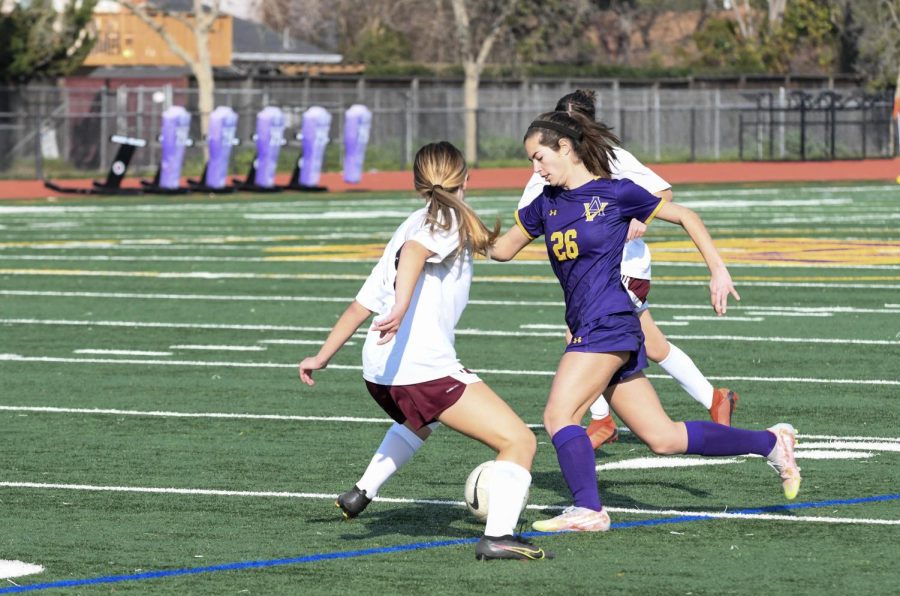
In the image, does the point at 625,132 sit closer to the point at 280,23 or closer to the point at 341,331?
the point at 280,23

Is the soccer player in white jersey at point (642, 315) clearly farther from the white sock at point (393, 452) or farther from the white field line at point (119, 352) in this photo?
the white field line at point (119, 352)

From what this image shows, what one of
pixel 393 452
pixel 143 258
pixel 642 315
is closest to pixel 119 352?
pixel 642 315

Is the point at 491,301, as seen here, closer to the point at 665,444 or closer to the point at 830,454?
the point at 830,454

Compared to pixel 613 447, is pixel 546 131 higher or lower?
higher

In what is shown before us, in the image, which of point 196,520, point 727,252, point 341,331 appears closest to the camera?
point 341,331

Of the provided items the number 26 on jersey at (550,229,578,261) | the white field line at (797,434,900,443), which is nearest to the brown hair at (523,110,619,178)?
the number 26 on jersey at (550,229,578,261)

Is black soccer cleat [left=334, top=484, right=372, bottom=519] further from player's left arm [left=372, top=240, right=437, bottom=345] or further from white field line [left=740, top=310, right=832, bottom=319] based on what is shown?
white field line [left=740, top=310, right=832, bottom=319]

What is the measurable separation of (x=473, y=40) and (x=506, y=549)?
54115 millimetres

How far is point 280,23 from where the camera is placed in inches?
3196

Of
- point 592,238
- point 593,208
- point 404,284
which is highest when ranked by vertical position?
→ point 593,208

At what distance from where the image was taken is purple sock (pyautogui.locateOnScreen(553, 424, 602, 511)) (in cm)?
745

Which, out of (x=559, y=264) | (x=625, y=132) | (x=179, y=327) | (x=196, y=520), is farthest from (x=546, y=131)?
(x=625, y=132)

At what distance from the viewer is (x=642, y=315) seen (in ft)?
31.8

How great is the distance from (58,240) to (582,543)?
20.3 meters
